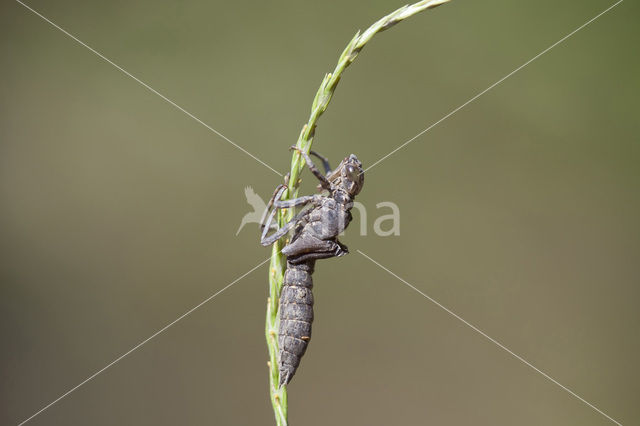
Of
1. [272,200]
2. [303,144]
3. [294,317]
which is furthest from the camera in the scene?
[272,200]

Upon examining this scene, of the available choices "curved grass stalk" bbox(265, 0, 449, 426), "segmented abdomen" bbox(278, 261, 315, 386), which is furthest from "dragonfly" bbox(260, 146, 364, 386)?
"curved grass stalk" bbox(265, 0, 449, 426)

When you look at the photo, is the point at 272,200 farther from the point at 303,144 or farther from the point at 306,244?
the point at 303,144

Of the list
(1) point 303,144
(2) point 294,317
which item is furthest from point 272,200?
(1) point 303,144

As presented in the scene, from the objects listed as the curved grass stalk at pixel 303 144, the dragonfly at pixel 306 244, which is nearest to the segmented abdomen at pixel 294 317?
the dragonfly at pixel 306 244

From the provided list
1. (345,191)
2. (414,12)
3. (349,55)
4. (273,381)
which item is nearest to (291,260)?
(345,191)

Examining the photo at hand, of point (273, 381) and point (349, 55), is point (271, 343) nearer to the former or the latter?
point (273, 381)

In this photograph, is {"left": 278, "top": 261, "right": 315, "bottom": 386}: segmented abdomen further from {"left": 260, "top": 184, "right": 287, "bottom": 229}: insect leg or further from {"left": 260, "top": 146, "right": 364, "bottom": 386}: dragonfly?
{"left": 260, "top": 184, "right": 287, "bottom": 229}: insect leg
